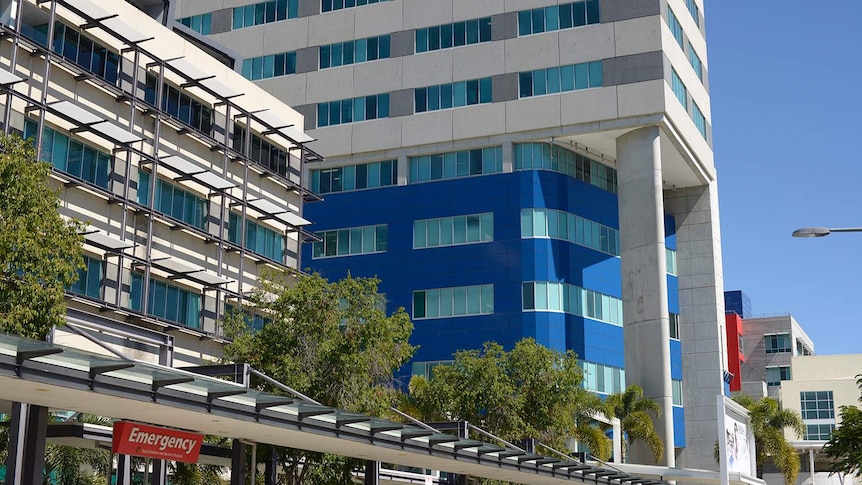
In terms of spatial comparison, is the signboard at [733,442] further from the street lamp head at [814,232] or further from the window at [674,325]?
the street lamp head at [814,232]

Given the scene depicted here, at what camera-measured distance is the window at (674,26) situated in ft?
265

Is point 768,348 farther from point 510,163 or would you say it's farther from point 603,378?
point 510,163

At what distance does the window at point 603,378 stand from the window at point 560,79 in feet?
61.1

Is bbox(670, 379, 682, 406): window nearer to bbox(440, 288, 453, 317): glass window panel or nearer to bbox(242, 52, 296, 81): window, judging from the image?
bbox(440, 288, 453, 317): glass window panel

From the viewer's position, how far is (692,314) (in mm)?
90625

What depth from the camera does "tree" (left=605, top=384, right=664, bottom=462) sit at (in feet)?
240

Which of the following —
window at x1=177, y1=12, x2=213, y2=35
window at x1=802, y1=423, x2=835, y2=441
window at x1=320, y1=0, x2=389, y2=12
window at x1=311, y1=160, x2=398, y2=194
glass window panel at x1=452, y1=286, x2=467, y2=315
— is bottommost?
window at x1=802, y1=423, x2=835, y2=441

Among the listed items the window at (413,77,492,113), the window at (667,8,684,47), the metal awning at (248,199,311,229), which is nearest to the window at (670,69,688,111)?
the window at (667,8,684,47)

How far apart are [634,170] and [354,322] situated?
148 ft

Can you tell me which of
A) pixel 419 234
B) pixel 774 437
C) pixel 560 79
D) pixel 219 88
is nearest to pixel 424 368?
pixel 419 234

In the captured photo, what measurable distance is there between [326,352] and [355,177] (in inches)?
1869

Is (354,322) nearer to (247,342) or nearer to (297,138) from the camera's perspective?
(247,342)

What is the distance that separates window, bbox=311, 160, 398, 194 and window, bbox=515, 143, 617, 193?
963 cm

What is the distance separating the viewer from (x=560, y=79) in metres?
78.1
